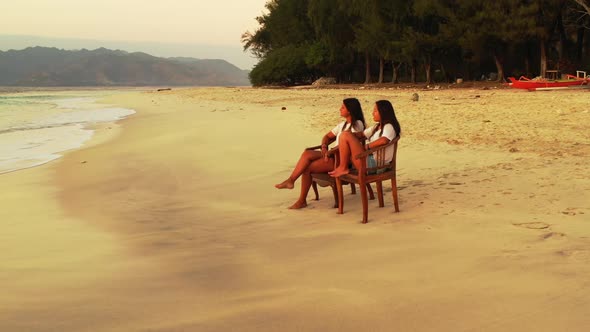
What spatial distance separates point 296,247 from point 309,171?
176 centimetres

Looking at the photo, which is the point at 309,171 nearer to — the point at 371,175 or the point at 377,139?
the point at 371,175

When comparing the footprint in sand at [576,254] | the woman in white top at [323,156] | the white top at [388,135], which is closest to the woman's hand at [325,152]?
the woman in white top at [323,156]

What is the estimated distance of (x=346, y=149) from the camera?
635 cm

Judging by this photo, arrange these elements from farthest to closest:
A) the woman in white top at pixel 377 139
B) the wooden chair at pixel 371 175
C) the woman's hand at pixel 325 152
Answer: the woman's hand at pixel 325 152
the woman in white top at pixel 377 139
the wooden chair at pixel 371 175

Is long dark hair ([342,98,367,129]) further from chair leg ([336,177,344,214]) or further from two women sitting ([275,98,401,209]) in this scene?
chair leg ([336,177,344,214])

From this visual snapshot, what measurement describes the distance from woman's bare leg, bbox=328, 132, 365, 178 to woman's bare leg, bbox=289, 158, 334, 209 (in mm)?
364

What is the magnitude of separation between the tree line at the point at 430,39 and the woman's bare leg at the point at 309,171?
29304 millimetres

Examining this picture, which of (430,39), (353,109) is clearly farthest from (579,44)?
(353,109)

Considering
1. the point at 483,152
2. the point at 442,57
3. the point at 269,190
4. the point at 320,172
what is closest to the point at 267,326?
the point at 320,172

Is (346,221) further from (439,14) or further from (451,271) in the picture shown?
(439,14)

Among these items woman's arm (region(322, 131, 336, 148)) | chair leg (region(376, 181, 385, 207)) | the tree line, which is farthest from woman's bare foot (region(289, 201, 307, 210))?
the tree line

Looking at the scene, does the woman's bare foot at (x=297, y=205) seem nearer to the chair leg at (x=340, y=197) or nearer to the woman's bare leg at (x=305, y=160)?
the woman's bare leg at (x=305, y=160)

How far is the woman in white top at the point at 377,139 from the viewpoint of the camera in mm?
6220

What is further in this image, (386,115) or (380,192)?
(380,192)
